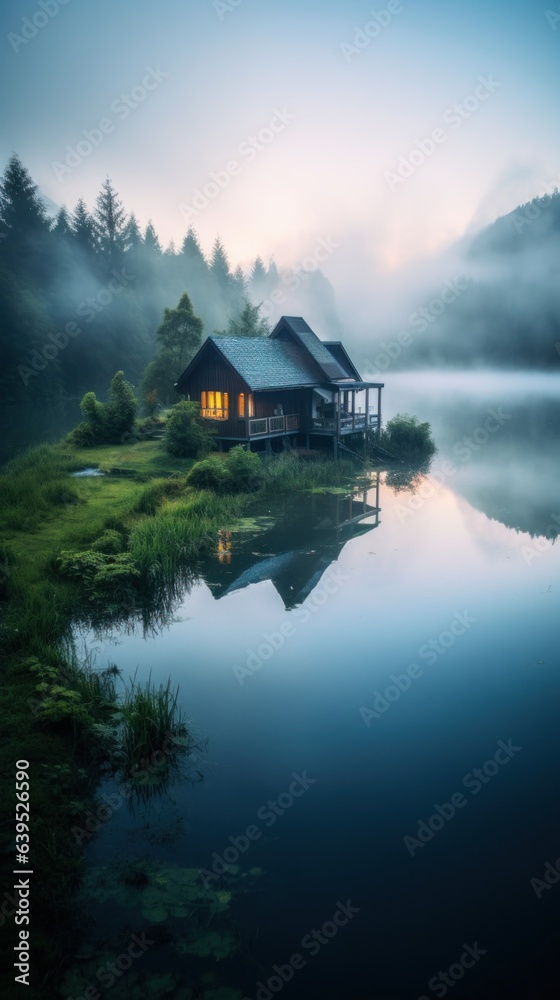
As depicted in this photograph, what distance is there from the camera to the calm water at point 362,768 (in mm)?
6664

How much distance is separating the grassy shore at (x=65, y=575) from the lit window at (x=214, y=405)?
3051 millimetres

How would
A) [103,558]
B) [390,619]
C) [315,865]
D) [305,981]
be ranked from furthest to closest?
[103,558]
[390,619]
[315,865]
[305,981]

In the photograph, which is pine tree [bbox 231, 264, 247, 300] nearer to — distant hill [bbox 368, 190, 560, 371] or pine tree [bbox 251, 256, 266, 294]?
pine tree [bbox 251, 256, 266, 294]

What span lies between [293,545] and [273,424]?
1258 cm

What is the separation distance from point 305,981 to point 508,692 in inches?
281

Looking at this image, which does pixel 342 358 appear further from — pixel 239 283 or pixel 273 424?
pixel 239 283

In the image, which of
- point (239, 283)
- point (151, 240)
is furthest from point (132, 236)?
point (239, 283)

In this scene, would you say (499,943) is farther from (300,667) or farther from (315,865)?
(300,667)

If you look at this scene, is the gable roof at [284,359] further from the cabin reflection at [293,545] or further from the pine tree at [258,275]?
the pine tree at [258,275]

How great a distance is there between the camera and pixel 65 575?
15.2 metres

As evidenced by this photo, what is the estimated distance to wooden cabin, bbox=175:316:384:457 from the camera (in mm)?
30469

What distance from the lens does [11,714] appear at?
952 cm

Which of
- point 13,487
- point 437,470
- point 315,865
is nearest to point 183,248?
point 437,470

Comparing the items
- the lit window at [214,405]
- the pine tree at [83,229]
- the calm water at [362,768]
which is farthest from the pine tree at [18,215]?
the calm water at [362,768]
